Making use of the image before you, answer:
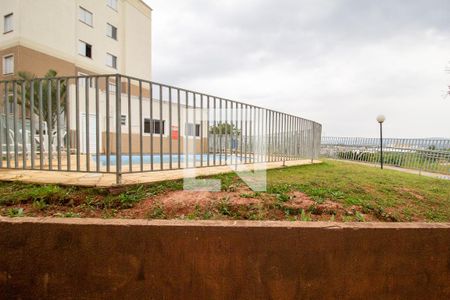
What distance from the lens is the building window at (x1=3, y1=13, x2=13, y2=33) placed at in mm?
15789

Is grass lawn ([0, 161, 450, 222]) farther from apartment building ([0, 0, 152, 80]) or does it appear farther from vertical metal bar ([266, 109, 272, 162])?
apartment building ([0, 0, 152, 80])

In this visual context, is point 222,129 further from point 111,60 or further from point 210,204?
point 111,60

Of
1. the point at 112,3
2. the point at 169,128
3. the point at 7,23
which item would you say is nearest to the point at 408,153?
the point at 169,128

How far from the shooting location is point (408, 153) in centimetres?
1288

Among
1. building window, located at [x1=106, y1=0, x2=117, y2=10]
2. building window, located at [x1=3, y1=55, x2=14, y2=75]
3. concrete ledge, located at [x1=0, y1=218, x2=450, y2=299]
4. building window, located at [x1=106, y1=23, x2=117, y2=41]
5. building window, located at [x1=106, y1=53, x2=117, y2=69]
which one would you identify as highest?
building window, located at [x1=106, y1=0, x2=117, y2=10]

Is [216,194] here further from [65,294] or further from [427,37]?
[427,37]

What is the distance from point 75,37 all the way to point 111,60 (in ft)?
11.4

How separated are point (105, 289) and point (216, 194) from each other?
1.74 metres

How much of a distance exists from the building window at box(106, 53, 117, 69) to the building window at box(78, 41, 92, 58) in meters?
1.59

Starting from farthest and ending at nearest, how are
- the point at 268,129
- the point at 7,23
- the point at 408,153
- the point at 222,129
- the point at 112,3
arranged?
the point at 112,3, the point at 7,23, the point at 408,153, the point at 268,129, the point at 222,129

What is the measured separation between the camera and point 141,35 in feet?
81.7

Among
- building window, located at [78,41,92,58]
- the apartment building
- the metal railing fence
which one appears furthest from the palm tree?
building window, located at [78,41,92,58]

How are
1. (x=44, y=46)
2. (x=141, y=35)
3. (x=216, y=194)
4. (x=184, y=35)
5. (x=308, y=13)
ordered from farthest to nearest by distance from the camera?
1. (x=141, y=35)
2. (x=44, y=46)
3. (x=184, y=35)
4. (x=308, y=13)
5. (x=216, y=194)

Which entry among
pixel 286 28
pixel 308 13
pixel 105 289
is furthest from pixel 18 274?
pixel 286 28
